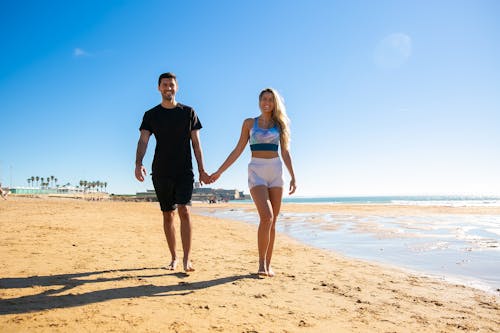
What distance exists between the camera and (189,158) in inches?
178

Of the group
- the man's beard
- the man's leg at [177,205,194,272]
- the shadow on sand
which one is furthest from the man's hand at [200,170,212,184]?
the shadow on sand

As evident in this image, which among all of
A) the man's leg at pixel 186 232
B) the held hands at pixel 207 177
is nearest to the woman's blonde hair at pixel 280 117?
the held hands at pixel 207 177

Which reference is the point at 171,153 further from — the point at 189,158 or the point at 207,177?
the point at 207,177

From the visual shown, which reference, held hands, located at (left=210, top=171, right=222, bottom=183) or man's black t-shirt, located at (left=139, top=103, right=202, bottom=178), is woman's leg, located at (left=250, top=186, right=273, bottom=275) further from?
man's black t-shirt, located at (left=139, top=103, right=202, bottom=178)

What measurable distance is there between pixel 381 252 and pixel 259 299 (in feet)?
15.2

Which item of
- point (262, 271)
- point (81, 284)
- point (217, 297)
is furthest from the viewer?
point (262, 271)

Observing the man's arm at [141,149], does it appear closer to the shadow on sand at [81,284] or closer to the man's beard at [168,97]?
the man's beard at [168,97]

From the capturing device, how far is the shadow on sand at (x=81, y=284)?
2.73m

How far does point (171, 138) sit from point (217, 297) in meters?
2.20

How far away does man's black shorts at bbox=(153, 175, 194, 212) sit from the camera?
4.36 metres

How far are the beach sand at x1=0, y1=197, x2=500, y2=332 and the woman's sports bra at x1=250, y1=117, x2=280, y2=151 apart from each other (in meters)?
1.64

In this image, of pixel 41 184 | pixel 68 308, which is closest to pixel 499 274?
pixel 68 308

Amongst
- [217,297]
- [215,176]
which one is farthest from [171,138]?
[217,297]

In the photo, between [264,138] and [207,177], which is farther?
[207,177]
